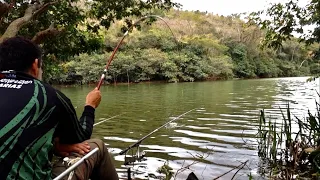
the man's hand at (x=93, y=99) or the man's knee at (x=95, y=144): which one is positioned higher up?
the man's hand at (x=93, y=99)

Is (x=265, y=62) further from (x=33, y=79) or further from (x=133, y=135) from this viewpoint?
(x=33, y=79)

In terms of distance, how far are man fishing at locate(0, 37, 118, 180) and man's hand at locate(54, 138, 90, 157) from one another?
0.03 metres

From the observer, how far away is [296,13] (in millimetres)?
7852

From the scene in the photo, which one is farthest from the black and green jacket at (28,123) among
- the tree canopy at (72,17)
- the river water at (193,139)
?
the tree canopy at (72,17)

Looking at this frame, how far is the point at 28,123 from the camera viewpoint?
1.85 m

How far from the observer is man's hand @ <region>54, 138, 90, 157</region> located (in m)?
2.29

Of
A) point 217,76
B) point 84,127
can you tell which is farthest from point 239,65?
point 84,127

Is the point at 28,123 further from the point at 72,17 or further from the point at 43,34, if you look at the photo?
the point at 72,17

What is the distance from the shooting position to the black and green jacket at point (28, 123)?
1.80m

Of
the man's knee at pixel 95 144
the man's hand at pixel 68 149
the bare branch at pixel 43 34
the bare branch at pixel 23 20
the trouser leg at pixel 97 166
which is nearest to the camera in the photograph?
the man's hand at pixel 68 149

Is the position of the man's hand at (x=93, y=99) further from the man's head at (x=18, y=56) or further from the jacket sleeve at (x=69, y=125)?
the man's head at (x=18, y=56)

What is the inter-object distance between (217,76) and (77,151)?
47021mm

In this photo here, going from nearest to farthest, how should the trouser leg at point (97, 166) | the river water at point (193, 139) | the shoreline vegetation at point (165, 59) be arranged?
1. the trouser leg at point (97, 166)
2. the river water at point (193, 139)
3. the shoreline vegetation at point (165, 59)

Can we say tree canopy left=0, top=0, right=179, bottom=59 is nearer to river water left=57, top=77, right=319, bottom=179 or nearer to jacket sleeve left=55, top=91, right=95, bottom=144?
river water left=57, top=77, right=319, bottom=179
